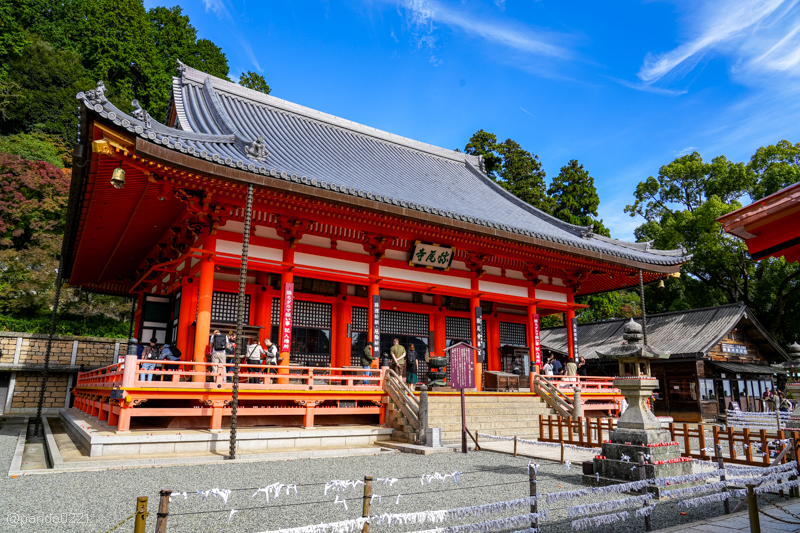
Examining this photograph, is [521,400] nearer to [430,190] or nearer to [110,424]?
[430,190]

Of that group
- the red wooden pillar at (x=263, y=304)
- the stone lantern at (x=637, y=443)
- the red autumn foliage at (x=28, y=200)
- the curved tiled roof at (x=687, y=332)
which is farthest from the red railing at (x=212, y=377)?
the red autumn foliage at (x=28, y=200)

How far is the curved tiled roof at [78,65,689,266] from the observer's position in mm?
11773

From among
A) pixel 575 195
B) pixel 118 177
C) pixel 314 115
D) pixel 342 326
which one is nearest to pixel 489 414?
pixel 342 326

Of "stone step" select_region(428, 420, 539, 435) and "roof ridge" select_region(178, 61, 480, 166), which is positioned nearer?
"stone step" select_region(428, 420, 539, 435)

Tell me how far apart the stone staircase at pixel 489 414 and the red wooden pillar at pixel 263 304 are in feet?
16.7

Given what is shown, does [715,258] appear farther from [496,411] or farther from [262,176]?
[262,176]

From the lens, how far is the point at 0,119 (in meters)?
32.3

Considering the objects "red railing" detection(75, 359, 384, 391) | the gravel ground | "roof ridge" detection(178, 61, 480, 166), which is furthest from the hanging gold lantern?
"roof ridge" detection(178, 61, 480, 166)

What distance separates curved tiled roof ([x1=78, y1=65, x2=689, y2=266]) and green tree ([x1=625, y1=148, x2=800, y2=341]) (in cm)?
1312

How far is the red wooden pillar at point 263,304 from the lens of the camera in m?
13.9

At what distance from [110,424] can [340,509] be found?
7786 mm

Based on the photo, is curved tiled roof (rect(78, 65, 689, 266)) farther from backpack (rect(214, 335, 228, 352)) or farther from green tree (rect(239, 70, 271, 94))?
green tree (rect(239, 70, 271, 94))

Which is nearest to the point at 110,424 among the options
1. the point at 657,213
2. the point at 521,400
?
the point at 521,400

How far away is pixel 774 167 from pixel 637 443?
30.8 meters
